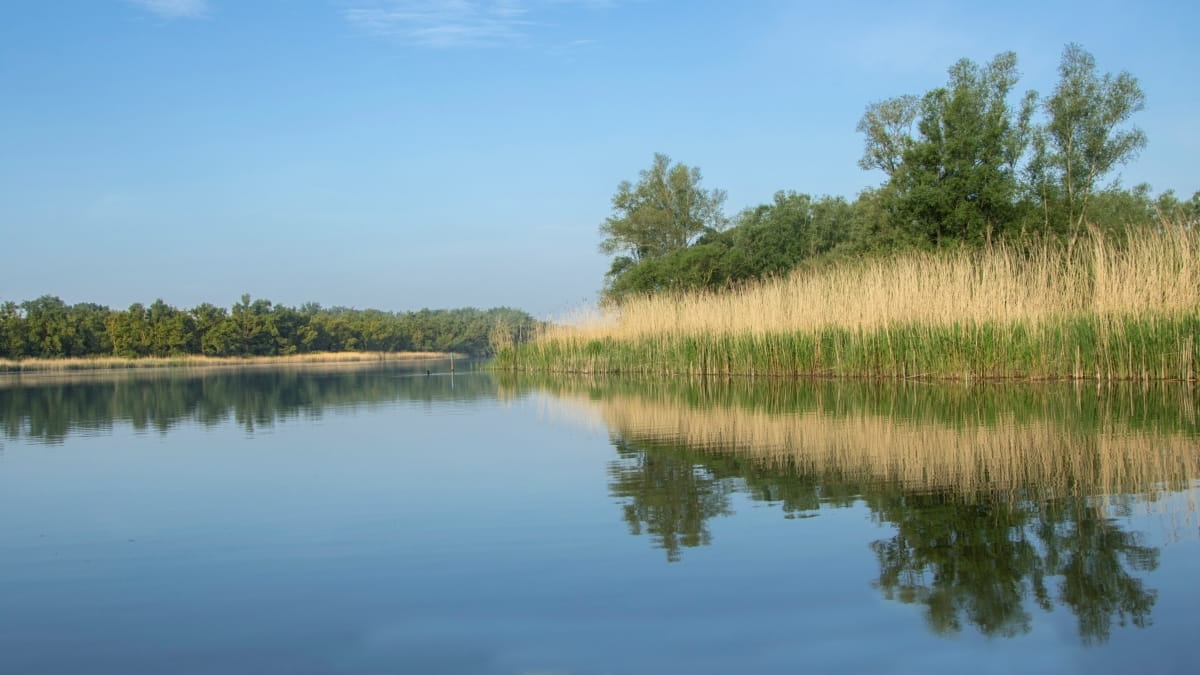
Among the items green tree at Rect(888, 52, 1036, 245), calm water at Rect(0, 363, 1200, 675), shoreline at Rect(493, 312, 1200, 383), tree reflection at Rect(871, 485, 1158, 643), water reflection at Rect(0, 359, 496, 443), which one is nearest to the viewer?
calm water at Rect(0, 363, 1200, 675)

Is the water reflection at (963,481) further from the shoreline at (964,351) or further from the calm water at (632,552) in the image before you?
the shoreline at (964,351)

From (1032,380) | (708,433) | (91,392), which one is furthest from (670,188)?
(708,433)

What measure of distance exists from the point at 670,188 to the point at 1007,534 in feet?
165

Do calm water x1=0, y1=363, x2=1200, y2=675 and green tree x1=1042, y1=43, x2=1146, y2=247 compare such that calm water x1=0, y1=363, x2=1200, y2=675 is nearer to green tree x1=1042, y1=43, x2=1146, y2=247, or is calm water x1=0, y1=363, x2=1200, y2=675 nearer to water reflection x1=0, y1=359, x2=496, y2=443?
water reflection x1=0, y1=359, x2=496, y2=443

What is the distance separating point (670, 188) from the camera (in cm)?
5334

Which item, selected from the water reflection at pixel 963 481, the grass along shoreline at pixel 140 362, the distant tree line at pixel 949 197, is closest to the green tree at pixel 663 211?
the distant tree line at pixel 949 197

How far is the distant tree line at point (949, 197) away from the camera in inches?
990

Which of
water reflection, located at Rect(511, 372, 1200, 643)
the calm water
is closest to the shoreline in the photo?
water reflection, located at Rect(511, 372, 1200, 643)

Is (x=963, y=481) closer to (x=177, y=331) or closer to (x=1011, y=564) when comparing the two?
(x=1011, y=564)

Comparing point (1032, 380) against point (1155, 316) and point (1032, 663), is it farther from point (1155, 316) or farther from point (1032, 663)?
point (1032, 663)

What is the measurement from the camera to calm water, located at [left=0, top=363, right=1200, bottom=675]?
116 inches

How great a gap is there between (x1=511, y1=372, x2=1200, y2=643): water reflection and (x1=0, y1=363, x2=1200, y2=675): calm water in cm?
2

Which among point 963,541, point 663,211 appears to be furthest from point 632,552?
point 663,211

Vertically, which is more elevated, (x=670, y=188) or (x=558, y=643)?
(x=670, y=188)
